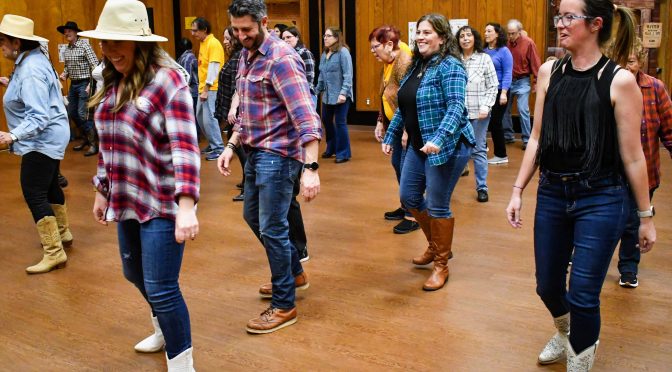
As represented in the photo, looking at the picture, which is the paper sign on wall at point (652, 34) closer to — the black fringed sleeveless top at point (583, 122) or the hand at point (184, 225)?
the black fringed sleeveless top at point (583, 122)

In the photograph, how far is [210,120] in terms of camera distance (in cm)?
880

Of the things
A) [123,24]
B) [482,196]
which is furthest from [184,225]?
[482,196]

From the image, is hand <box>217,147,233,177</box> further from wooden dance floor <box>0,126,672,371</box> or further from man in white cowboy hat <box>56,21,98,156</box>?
man in white cowboy hat <box>56,21,98,156</box>

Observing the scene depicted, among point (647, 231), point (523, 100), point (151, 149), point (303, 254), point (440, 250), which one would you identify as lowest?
point (303, 254)

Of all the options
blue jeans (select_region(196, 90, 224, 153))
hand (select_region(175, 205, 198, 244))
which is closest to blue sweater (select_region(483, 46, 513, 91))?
blue jeans (select_region(196, 90, 224, 153))

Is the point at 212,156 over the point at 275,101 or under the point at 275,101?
under

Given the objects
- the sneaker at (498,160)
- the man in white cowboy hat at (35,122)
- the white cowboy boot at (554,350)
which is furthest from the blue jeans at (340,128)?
the white cowboy boot at (554,350)

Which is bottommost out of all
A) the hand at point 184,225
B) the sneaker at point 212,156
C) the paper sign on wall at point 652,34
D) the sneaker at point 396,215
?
the sneaker at point 212,156

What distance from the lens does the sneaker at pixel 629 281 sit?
4129mm

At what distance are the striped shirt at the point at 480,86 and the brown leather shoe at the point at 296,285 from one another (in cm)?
279

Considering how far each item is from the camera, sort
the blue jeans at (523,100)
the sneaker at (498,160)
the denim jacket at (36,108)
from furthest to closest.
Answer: the blue jeans at (523,100), the sneaker at (498,160), the denim jacket at (36,108)

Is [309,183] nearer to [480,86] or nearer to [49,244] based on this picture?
[49,244]

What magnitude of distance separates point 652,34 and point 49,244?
7824mm

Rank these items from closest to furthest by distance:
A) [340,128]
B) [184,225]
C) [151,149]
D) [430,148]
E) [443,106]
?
1. [184,225]
2. [151,149]
3. [430,148]
4. [443,106]
5. [340,128]
